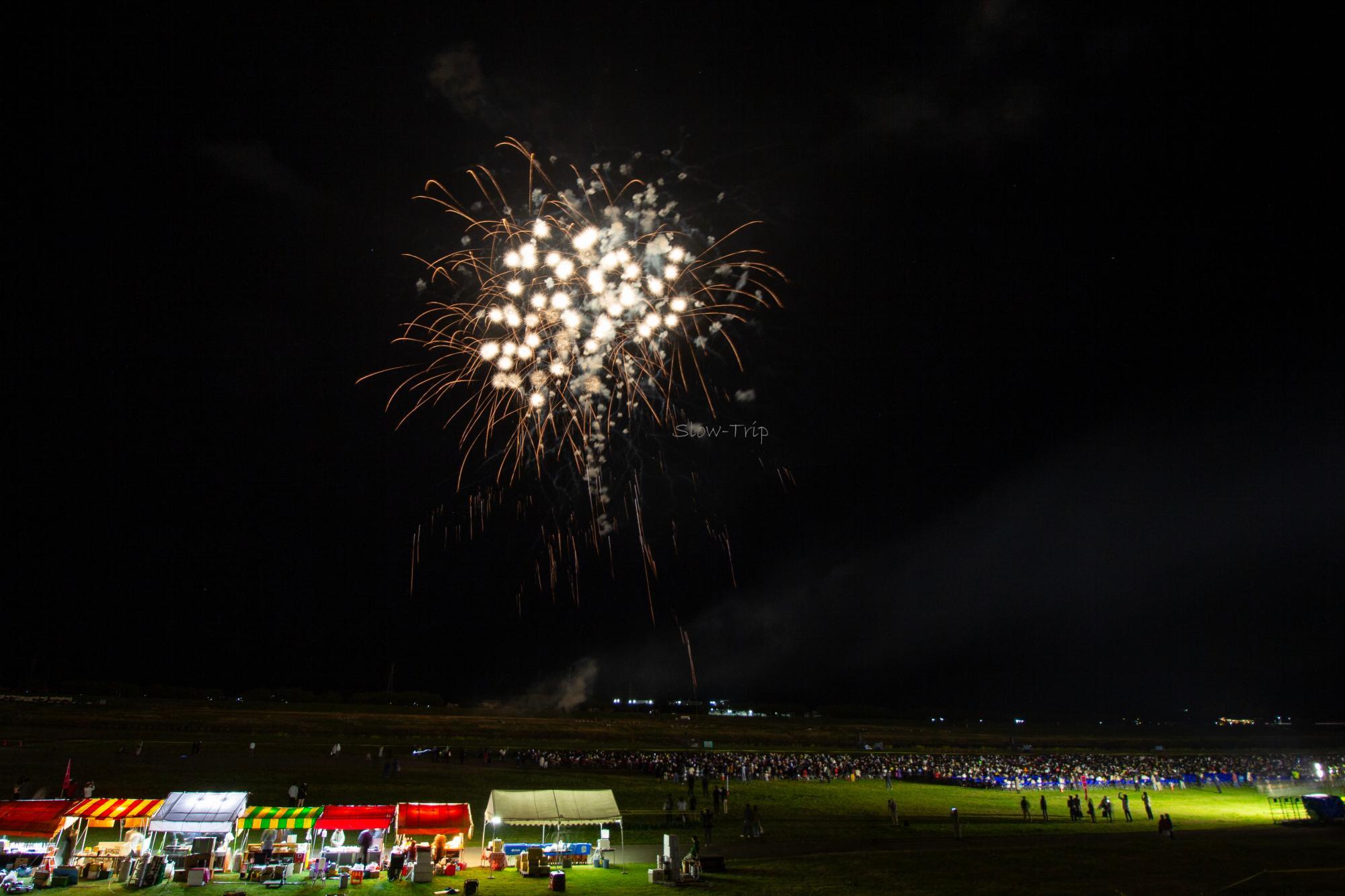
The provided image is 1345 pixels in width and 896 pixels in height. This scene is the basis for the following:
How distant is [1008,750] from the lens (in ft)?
274

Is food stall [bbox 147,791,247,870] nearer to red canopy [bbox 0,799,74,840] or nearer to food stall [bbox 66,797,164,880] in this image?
food stall [bbox 66,797,164,880]

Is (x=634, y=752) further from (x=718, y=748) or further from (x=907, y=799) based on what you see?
(x=907, y=799)

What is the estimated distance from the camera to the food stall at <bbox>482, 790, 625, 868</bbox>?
2103cm

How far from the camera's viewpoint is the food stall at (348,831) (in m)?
19.2

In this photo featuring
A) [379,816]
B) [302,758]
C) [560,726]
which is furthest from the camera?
[560,726]

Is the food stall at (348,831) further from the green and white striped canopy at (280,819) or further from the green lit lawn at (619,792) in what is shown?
the green lit lawn at (619,792)

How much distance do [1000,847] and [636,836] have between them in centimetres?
1234

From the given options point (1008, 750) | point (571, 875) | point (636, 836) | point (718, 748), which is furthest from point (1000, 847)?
point (1008, 750)

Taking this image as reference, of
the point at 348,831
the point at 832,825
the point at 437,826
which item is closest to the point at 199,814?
the point at 348,831

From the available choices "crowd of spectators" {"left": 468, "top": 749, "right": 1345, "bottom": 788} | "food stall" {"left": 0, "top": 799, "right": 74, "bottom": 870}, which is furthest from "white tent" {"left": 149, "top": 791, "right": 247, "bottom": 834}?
"crowd of spectators" {"left": 468, "top": 749, "right": 1345, "bottom": 788}

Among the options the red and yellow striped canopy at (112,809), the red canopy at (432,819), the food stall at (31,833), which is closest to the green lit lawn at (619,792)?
the red canopy at (432,819)

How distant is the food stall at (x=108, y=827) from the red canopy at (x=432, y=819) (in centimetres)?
641

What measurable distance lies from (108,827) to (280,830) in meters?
4.96

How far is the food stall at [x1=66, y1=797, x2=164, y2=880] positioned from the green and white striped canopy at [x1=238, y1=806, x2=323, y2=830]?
2.36 m
